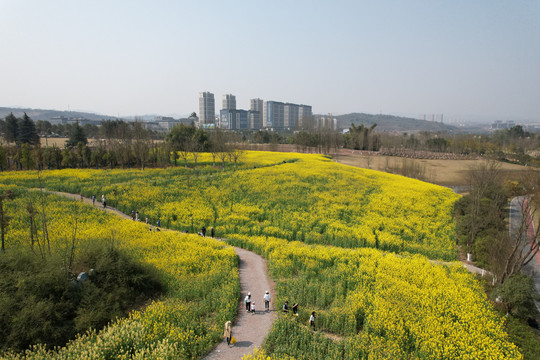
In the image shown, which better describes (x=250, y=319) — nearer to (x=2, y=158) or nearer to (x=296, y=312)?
(x=296, y=312)

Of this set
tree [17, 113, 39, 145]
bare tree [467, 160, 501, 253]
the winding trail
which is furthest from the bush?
tree [17, 113, 39, 145]

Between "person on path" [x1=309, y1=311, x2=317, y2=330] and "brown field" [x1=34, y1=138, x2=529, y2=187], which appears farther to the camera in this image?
"brown field" [x1=34, y1=138, x2=529, y2=187]

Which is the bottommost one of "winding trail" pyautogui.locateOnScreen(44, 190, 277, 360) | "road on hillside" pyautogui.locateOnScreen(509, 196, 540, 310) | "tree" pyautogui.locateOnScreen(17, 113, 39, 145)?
"road on hillside" pyautogui.locateOnScreen(509, 196, 540, 310)

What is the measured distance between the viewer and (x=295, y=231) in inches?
1134

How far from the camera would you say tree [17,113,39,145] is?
68688mm

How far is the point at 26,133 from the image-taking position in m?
69.1

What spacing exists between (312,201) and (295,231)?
9.13 metres

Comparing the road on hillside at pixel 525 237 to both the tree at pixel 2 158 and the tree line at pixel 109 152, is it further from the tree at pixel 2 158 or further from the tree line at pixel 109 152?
the tree at pixel 2 158

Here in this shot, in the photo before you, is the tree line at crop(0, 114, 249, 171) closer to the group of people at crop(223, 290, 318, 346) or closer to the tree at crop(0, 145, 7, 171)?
the tree at crop(0, 145, 7, 171)

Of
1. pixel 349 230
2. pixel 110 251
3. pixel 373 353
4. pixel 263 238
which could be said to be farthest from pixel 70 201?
pixel 373 353

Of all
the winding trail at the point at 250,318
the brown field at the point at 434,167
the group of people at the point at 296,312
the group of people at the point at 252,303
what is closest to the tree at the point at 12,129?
the brown field at the point at 434,167

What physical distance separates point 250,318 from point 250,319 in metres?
0.09

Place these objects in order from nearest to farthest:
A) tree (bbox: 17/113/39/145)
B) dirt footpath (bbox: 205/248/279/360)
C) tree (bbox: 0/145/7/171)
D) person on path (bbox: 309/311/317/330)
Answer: dirt footpath (bbox: 205/248/279/360) < person on path (bbox: 309/311/317/330) < tree (bbox: 0/145/7/171) < tree (bbox: 17/113/39/145)

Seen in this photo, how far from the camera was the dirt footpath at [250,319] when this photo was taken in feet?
40.3
